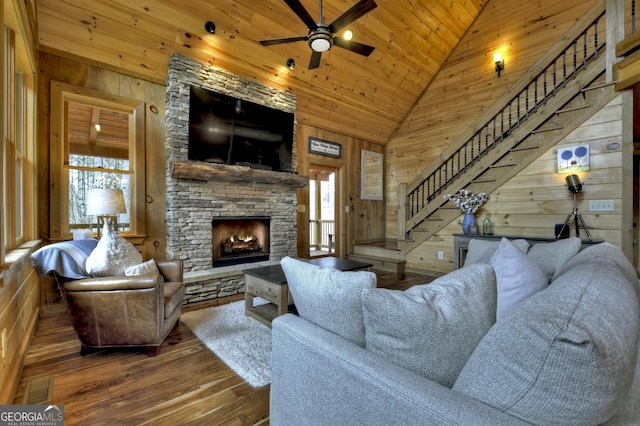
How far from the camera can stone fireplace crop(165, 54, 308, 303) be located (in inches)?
144

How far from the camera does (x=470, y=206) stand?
430 centimetres

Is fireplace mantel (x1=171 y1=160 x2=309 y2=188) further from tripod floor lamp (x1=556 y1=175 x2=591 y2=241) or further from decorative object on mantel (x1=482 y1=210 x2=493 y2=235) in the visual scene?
tripod floor lamp (x1=556 y1=175 x2=591 y2=241)

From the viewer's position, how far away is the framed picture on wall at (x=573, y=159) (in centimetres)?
345

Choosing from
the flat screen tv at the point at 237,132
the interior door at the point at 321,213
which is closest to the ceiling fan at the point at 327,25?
the flat screen tv at the point at 237,132

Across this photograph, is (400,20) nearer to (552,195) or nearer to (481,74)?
(481,74)

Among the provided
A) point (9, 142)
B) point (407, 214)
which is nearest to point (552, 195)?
point (407, 214)

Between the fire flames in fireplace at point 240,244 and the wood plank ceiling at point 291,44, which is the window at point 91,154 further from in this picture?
the fire flames in fireplace at point 240,244

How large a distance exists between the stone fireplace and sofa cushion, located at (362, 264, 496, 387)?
316cm

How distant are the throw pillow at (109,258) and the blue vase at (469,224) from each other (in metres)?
4.14

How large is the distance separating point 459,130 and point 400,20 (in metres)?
2.31

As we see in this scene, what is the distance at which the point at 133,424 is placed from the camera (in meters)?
1.53

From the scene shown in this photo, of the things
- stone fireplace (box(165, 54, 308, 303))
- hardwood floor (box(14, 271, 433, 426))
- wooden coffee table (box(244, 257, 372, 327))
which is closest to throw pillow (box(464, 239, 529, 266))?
wooden coffee table (box(244, 257, 372, 327))

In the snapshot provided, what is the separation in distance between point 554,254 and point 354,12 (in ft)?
8.20

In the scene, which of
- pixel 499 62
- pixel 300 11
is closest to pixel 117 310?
pixel 300 11
